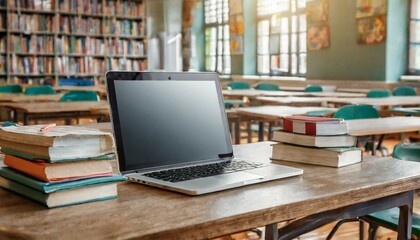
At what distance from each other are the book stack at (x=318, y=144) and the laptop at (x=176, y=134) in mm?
135

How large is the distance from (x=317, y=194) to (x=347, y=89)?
7538 millimetres

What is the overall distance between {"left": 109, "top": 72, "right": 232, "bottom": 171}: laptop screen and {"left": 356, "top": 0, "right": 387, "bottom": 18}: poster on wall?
276 inches

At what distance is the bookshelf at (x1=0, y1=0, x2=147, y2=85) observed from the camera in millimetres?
8797

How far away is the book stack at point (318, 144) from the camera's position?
4.75 ft

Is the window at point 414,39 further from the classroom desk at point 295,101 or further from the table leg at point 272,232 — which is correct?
the table leg at point 272,232

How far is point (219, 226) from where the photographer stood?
3.10ft

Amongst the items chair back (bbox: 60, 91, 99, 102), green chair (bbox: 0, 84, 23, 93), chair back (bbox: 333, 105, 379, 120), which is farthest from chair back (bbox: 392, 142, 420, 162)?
green chair (bbox: 0, 84, 23, 93)

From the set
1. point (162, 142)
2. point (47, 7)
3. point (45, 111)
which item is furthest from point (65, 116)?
point (47, 7)

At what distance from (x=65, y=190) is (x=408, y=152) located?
1.62 m

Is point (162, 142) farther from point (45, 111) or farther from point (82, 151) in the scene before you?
point (45, 111)

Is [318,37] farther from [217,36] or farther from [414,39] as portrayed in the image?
[217,36]

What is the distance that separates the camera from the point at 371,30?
817 cm

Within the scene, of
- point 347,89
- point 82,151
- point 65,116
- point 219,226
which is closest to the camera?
point 219,226

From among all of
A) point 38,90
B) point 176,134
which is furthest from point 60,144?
point 38,90
